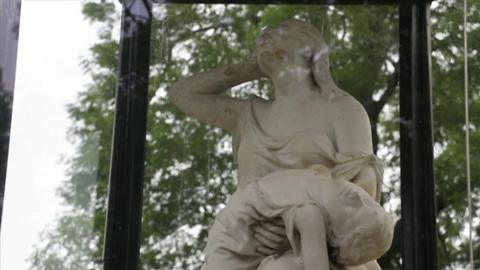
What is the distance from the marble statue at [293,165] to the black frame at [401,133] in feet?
2.38

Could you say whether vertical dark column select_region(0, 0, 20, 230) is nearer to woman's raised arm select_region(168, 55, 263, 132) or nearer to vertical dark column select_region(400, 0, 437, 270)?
woman's raised arm select_region(168, 55, 263, 132)

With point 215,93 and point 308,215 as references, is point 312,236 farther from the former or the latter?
point 215,93

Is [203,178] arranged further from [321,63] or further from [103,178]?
[321,63]

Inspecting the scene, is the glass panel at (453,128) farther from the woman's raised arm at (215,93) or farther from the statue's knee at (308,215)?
the statue's knee at (308,215)

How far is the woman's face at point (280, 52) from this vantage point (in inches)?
259

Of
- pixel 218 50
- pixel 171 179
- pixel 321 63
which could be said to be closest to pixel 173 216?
pixel 171 179

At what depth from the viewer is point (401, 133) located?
7.50 m

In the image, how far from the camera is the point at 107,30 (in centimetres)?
774

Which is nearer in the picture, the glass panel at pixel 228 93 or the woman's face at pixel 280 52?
the woman's face at pixel 280 52

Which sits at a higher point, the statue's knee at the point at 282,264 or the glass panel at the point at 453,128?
the glass panel at the point at 453,128

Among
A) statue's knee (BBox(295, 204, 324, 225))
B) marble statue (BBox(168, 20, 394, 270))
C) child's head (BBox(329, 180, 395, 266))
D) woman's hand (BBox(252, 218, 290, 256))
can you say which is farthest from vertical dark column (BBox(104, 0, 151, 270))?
child's head (BBox(329, 180, 395, 266))

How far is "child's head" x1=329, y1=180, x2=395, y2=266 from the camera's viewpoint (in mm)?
5688

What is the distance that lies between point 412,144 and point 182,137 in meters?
1.25

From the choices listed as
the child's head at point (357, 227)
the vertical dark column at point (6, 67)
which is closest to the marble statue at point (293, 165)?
the child's head at point (357, 227)
